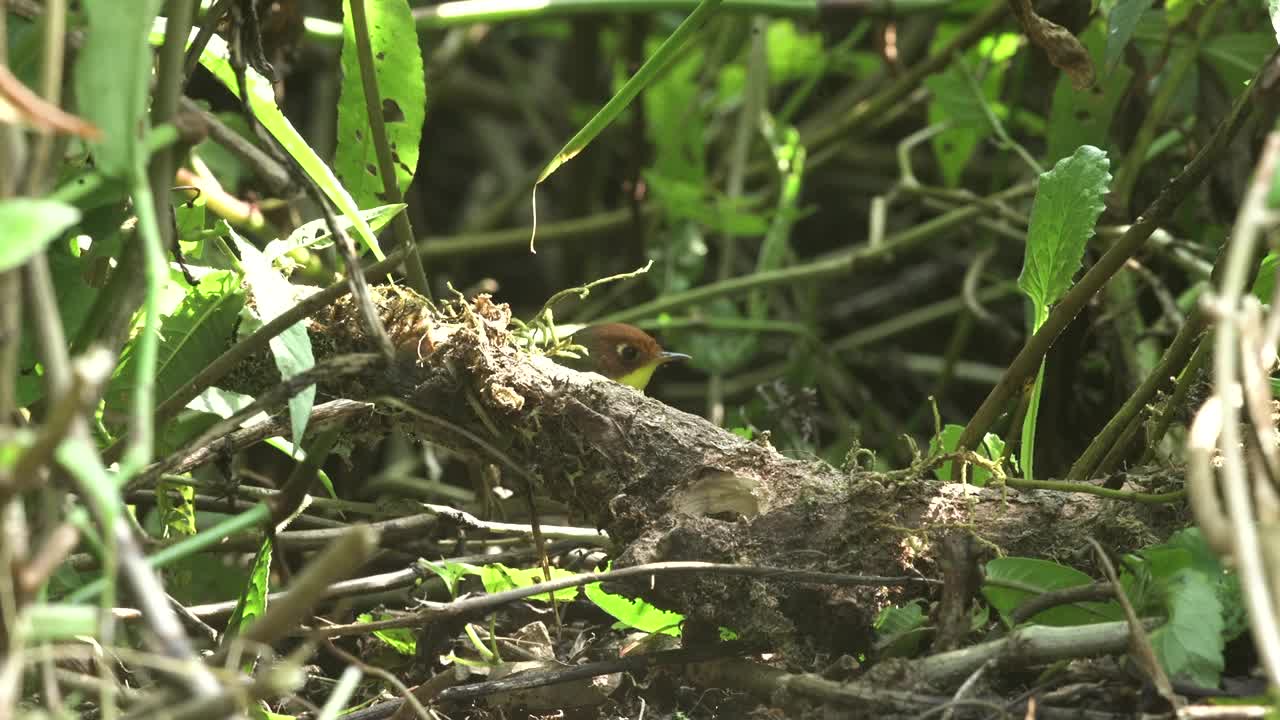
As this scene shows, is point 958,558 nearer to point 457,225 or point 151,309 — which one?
point 151,309

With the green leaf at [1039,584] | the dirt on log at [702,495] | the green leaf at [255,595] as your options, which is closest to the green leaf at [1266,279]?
the dirt on log at [702,495]

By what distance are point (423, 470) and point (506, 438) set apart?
1.36 m

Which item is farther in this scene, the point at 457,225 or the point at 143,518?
the point at 457,225

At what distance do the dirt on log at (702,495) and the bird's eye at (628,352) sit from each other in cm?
115

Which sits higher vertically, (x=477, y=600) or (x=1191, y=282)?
(x=1191, y=282)

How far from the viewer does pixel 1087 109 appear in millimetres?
2600

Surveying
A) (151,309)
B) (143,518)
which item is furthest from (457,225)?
(151,309)

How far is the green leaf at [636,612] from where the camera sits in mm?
1651

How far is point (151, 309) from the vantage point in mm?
1076

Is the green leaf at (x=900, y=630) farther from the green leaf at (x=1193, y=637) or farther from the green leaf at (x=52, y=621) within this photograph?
the green leaf at (x=52, y=621)

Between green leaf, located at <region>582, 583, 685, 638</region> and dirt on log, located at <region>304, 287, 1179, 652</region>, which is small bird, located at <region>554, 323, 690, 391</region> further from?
green leaf, located at <region>582, 583, 685, 638</region>

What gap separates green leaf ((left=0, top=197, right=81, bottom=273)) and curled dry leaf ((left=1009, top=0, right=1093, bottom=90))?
1.50 metres

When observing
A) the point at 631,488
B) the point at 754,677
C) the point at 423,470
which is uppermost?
the point at 631,488

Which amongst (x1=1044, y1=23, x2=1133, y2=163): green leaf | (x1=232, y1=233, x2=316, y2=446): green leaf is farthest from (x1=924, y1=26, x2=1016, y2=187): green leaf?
(x1=232, y1=233, x2=316, y2=446): green leaf
